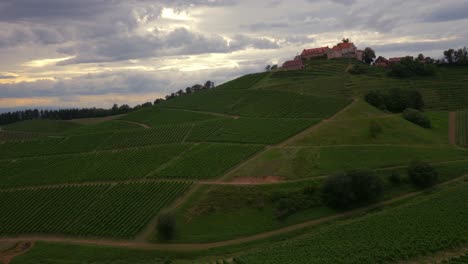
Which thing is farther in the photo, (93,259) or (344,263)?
(93,259)

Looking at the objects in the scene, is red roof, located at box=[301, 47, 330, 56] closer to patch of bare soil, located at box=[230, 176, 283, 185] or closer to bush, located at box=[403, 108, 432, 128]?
bush, located at box=[403, 108, 432, 128]

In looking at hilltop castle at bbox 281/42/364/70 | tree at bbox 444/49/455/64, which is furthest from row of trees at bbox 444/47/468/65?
hilltop castle at bbox 281/42/364/70

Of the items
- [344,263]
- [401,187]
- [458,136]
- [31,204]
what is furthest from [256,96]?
[344,263]

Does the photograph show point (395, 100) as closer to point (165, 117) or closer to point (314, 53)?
point (165, 117)

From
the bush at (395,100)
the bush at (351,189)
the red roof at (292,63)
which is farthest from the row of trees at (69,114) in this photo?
the bush at (351,189)

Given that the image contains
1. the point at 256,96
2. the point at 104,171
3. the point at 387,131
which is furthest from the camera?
the point at 256,96

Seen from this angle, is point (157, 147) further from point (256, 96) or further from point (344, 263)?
point (344, 263)

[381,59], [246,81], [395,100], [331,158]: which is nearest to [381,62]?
[381,59]
